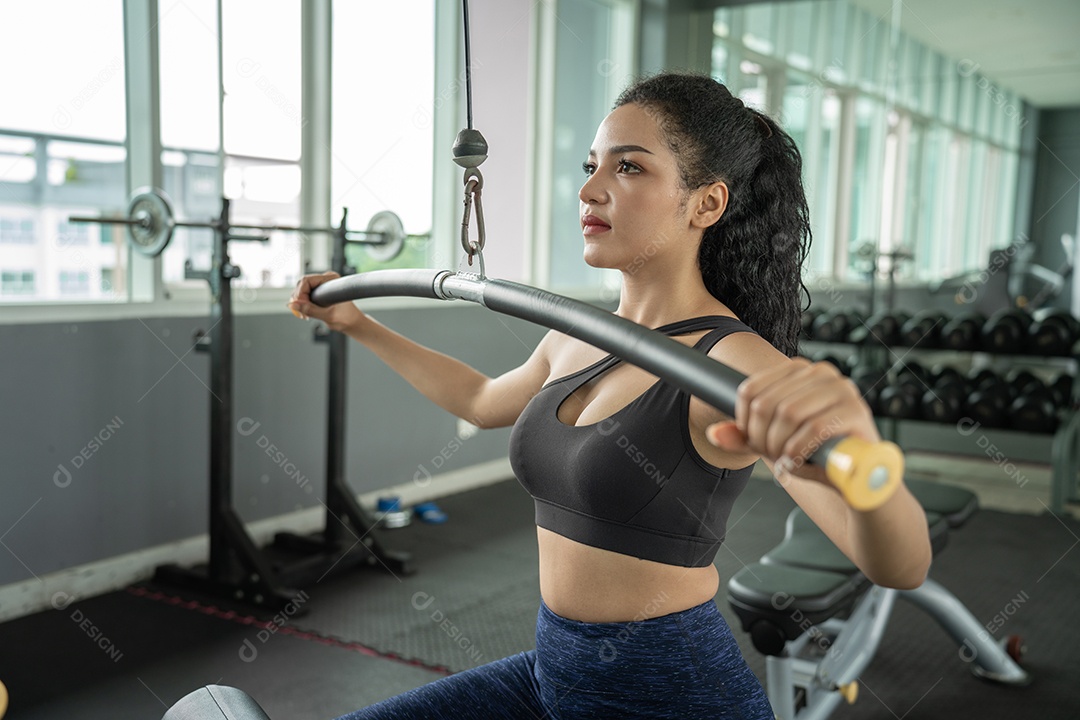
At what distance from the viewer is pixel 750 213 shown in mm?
1287

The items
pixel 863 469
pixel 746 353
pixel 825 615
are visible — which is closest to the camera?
pixel 863 469

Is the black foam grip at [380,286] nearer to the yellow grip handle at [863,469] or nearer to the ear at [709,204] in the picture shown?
the ear at [709,204]

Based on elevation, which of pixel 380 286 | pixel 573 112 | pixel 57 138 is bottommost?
pixel 380 286

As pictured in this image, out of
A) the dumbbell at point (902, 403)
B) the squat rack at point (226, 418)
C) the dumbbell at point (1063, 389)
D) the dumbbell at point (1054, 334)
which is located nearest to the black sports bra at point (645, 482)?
the squat rack at point (226, 418)

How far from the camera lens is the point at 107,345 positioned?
3.04 m

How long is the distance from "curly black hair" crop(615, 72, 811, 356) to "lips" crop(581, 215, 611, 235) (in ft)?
0.59

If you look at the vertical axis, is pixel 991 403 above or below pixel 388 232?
below

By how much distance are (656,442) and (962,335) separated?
4.14 m

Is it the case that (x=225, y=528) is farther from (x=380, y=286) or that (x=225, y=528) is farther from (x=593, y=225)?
(x=593, y=225)

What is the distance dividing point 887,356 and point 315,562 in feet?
10.9

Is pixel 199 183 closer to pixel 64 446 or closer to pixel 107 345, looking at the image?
pixel 107 345

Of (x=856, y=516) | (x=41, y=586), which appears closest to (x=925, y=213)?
(x=41, y=586)

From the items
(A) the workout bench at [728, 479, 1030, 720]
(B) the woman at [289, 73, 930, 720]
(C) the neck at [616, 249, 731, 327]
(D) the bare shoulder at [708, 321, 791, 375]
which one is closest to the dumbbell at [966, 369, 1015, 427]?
(A) the workout bench at [728, 479, 1030, 720]

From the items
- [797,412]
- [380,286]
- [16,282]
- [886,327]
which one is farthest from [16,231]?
[886,327]
